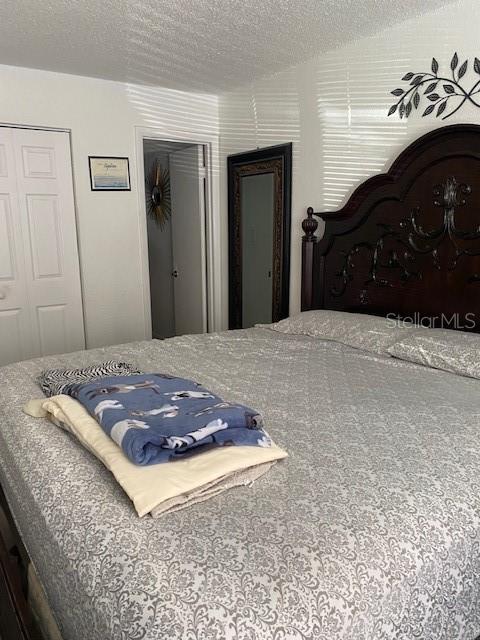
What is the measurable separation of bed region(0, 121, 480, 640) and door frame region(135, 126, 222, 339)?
1.85 meters

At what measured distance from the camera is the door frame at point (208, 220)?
3726mm

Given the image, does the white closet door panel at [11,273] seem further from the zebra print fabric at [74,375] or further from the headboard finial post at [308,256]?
the headboard finial post at [308,256]

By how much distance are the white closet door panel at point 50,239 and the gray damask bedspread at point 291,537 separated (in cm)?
201

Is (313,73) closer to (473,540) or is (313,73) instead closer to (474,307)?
(474,307)

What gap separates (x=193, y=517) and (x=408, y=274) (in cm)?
203

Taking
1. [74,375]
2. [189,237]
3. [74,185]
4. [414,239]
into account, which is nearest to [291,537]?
[74,375]

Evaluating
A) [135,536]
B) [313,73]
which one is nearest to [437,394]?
[135,536]

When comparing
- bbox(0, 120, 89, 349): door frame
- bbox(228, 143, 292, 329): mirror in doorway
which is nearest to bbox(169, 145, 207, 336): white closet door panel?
bbox(228, 143, 292, 329): mirror in doorway

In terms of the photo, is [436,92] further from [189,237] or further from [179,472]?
[189,237]

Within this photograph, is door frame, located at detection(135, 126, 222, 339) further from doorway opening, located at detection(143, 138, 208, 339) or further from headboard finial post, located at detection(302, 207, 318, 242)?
headboard finial post, located at detection(302, 207, 318, 242)

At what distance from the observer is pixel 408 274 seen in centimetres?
265

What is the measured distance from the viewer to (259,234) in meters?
3.79

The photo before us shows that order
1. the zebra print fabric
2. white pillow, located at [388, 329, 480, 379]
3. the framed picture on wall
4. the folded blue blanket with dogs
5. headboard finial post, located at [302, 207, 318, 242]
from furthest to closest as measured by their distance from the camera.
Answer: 1. the framed picture on wall
2. headboard finial post, located at [302, 207, 318, 242]
3. white pillow, located at [388, 329, 480, 379]
4. the zebra print fabric
5. the folded blue blanket with dogs

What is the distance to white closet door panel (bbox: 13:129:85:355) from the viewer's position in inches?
130
